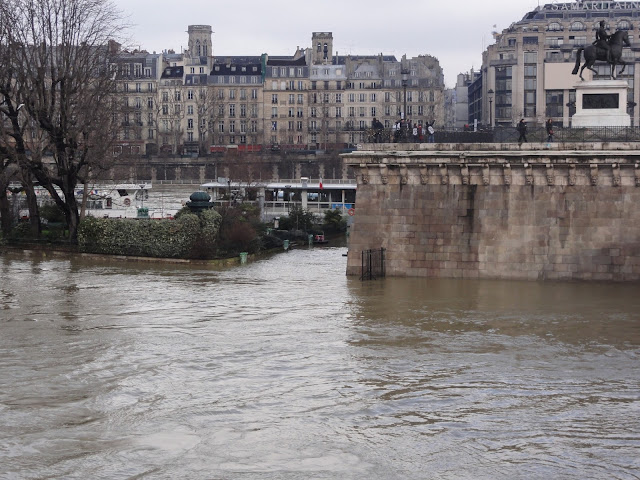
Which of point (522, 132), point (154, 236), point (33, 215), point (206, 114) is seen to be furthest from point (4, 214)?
point (206, 114)

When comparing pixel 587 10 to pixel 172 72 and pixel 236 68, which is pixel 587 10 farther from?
pixel 172 72

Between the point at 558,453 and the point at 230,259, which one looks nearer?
the point at 558,453

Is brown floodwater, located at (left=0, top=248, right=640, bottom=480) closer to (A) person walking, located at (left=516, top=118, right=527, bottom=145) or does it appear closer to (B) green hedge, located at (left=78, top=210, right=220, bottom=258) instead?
(A) person walking, located at (left=516, top=118, right=527, bottom=145)

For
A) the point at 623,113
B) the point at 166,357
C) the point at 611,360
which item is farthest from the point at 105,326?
the point at 623,113

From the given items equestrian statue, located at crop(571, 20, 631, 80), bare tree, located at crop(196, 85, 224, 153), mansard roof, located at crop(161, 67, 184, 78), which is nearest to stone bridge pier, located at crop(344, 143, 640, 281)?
equestrian statue, located at crop(571, 20, 631, 80)

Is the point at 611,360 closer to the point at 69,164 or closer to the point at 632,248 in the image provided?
the point at 632,248

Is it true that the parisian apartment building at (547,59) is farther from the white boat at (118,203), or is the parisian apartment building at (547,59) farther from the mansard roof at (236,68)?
the white boat at (118,203)

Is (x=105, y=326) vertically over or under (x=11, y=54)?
under

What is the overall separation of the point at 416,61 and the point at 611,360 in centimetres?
10491

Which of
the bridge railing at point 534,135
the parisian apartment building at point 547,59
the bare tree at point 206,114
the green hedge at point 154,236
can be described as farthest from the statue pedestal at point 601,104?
the bare tree at point 206,114

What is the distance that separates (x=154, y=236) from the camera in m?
43.2

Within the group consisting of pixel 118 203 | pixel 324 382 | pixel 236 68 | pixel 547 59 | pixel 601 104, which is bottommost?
pixel 324 382

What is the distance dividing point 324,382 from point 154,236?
78.5 feet

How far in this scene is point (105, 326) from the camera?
87.3ft
